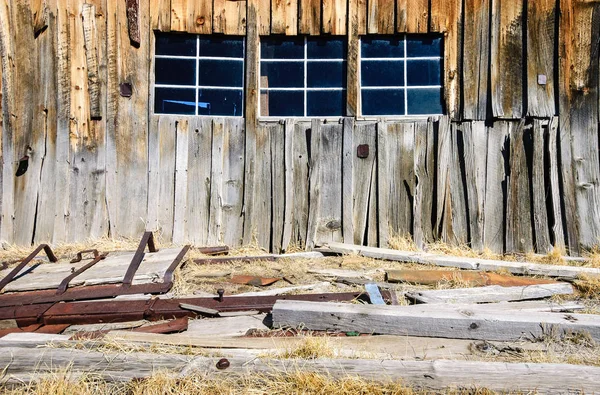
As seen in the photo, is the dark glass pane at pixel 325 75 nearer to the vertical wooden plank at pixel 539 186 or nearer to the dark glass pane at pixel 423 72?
the dark glass pane at pixel 423 72

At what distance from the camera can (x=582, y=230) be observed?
20.8 ft

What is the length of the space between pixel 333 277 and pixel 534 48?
435cm

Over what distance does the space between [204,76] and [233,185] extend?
1696 mm

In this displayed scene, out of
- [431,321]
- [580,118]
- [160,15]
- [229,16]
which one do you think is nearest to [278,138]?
[229,16]

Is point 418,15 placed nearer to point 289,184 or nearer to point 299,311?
point 289,184

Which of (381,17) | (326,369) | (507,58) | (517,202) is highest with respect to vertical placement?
(381,17)

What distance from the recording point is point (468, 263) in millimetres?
5449

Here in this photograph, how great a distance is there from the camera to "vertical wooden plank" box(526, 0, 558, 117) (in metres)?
6.48

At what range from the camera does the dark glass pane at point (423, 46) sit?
22.5 ft

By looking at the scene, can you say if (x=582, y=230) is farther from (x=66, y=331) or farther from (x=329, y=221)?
(x=66, y=331)

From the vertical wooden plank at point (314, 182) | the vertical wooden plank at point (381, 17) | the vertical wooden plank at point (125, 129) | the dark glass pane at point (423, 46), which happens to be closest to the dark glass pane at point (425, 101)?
the dark glass pane at point (423, 46)

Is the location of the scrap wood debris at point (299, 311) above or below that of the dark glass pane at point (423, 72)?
below

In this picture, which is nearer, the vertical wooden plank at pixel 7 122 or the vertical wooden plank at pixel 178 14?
the vertical wooden plank at pixel 7 122

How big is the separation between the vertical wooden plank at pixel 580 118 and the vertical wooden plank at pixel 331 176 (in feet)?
9.94
